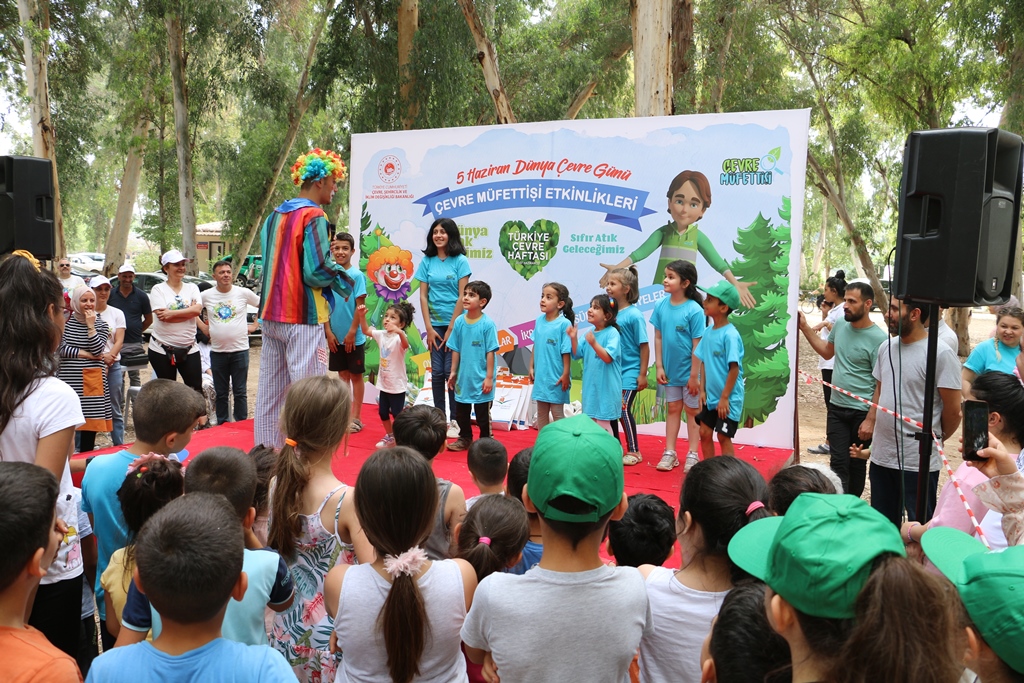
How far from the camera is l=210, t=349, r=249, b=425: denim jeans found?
727 cm

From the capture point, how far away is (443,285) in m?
6.77

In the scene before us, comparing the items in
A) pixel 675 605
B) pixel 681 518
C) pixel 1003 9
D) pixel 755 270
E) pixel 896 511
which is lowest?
pixel 896 511

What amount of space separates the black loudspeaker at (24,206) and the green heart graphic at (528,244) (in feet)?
13.8

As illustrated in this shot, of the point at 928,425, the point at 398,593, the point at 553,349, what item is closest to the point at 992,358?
the point at 928,425

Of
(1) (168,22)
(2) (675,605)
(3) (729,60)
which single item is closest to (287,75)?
(1) (168,22)

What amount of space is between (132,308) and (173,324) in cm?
42

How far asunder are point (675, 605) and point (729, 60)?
16.6 m

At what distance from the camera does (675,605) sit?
2.05 meters

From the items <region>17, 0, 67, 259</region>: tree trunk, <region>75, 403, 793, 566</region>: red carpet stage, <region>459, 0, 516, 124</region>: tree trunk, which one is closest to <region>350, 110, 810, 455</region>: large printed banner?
<region>75, 403, 793, 566</region>: red carpet stage

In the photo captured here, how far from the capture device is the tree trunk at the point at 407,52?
45.4 ft

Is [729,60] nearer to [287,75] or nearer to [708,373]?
[287,75]

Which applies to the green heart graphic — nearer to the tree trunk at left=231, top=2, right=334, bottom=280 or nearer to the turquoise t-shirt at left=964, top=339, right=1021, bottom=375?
the turquoise t-shirt at left=964, top=339, right=1021, bottom=375

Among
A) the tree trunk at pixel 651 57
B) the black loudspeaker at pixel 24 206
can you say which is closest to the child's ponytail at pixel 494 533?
the black loudspeaker at pixel 24 206

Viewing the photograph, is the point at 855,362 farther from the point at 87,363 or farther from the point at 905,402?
the point at 87,363
